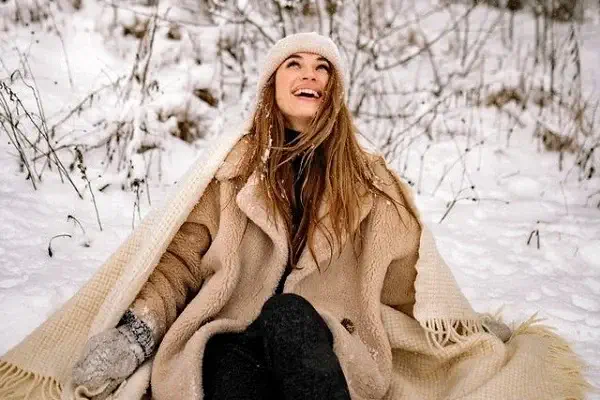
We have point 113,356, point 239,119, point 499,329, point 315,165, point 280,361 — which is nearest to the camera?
point 280,361

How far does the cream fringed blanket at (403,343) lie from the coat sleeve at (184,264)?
2.5 inches

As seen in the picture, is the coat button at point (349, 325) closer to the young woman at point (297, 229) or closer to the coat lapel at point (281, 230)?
the young woman at point (297, 229)

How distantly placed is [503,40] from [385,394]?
448 cm

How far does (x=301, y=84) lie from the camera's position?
2.04 meters

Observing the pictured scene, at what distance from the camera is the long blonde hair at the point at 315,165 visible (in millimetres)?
2029

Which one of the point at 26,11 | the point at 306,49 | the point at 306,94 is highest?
the point at 26,11

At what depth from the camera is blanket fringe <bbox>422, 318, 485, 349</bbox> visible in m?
2.02

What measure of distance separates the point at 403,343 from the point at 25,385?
1130 mm

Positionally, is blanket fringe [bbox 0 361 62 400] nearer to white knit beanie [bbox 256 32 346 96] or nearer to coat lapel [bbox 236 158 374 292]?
coat lapel [bbox 236 158 374 292]

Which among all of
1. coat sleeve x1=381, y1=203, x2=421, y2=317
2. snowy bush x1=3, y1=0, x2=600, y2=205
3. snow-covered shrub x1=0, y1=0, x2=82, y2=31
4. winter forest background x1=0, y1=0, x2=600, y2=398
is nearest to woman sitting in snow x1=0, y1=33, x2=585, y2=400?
coat sleeve x1=381, y1=203, x2=421, y2=317

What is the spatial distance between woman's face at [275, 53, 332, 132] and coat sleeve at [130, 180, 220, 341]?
0.34 m

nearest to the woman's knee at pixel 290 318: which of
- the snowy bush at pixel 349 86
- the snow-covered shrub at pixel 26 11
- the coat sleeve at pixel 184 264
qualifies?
the coat sleeve at pixel 184 264

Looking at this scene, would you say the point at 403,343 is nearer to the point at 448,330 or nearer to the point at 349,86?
the point at 448,330

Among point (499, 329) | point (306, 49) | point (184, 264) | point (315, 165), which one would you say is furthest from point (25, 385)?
point (499, 329)
